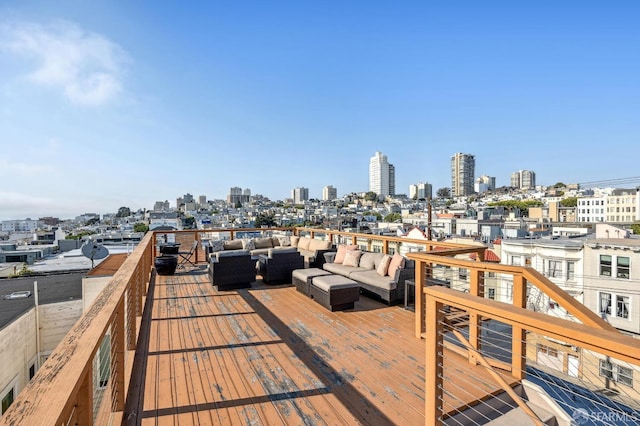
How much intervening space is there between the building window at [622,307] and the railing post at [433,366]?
18615 mm

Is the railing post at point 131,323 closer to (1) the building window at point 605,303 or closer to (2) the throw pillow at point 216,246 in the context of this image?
(2) the throw pillow at point 216,246

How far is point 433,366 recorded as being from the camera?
1663 millimetres

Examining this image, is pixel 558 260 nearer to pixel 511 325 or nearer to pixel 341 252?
pixel 341 252

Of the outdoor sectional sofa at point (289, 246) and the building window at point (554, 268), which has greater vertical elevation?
the outdoor sectional sofa at point (289, 246)

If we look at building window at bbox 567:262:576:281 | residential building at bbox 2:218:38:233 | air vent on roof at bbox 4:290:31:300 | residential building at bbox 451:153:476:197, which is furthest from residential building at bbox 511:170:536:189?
residential building at bbox 2:218:38:233

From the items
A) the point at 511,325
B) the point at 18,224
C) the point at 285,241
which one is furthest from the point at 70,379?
the point at 18,224

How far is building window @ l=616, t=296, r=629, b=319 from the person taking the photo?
46.7 ft

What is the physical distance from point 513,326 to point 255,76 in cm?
1354

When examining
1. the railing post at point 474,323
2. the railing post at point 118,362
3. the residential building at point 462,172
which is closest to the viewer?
the railing post at point 118,362

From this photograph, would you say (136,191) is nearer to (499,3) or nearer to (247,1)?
(247,1)

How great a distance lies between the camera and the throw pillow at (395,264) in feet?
16.3

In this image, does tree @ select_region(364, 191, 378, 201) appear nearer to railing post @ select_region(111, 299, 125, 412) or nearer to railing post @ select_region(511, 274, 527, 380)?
railing post @ select_region(511, 274, 527, 380)

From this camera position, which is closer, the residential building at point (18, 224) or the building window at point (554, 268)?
the building window at point (554, 268)

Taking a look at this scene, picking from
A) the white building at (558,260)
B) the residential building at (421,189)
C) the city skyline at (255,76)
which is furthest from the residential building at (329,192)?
the white building at (558,260)
